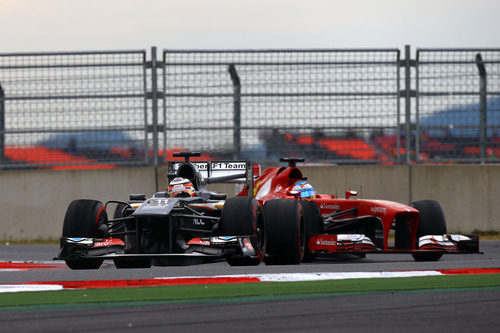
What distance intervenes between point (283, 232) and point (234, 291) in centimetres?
337

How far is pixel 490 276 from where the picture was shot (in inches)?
290

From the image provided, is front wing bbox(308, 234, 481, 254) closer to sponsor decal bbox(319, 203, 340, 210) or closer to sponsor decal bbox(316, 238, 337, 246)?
sponsor decal bbox(316, 238, 337, 246)

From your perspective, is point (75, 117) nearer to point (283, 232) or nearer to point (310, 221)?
point (310, 221)

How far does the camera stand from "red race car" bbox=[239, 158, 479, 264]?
976 centimetres

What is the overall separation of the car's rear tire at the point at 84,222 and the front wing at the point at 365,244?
2.30 meters

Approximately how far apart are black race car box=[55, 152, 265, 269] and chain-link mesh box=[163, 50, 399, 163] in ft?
17.0

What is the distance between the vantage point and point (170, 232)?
909 centimetres

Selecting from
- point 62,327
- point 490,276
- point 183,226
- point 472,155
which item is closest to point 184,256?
point 183,226

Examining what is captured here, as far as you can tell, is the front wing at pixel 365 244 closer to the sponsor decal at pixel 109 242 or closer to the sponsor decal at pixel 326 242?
the sponsor decal at pixel 326 242

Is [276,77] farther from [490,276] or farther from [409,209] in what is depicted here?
[490,276]

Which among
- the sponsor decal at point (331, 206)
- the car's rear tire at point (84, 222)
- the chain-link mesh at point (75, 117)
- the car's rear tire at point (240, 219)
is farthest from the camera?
the chain-link mesh at point (75, 117)

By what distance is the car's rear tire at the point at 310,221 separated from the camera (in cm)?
1062

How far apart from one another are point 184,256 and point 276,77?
705cm

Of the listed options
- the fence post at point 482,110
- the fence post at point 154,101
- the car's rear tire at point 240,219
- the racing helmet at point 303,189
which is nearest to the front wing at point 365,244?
the racing helmet at point 303,189
